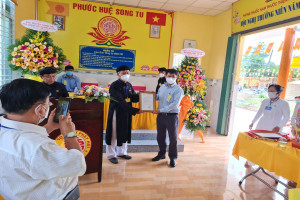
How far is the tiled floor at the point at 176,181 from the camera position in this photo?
2.66 m

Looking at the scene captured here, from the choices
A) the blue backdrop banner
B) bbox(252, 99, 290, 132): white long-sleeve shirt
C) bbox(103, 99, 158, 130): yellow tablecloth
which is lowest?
bbox(103, 99, 158, 130): yellow tablecloth

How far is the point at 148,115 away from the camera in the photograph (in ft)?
15.3

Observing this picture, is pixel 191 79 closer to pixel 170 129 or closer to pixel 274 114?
pixel 170 129

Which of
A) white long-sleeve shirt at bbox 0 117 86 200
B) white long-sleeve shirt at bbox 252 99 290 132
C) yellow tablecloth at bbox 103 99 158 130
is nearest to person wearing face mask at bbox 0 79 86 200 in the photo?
white long-sleeve shirt at bbox 0 117 86 200

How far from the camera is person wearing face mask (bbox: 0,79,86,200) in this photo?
0.92m

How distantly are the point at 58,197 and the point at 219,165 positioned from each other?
3223 millimetres

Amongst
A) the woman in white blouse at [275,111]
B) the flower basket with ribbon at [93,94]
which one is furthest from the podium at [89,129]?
the woman in white blouse at [275,111]

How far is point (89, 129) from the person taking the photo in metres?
2.64

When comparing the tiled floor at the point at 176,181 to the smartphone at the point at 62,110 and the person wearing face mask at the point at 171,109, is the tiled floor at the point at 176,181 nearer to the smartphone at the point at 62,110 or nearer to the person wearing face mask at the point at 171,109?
the person wearing face mask at the point at 171,109

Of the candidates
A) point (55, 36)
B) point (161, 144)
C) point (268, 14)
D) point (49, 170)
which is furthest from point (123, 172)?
point (55, 36)

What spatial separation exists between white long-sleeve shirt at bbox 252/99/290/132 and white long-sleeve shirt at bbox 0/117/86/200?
10.9ft

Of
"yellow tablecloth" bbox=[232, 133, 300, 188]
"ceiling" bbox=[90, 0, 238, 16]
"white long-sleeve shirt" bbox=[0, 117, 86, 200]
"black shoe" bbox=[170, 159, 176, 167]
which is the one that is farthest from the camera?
"ceiling" bbox=[90, 0, 238, 16]

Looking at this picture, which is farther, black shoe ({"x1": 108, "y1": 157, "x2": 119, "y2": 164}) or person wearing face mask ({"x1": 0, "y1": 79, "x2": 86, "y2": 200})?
black shoe ({"x1": 108, "y1": 157, "x2": 119, "y2": 164})

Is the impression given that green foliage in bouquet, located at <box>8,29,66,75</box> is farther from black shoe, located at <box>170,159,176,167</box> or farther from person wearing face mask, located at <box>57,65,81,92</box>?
black shoe, located at <box>170,159,176,167</box>
